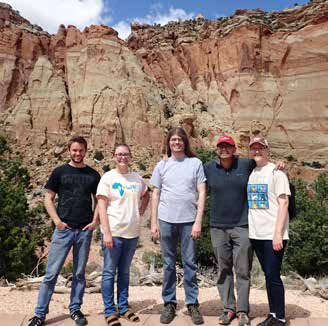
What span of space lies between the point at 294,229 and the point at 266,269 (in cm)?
1041

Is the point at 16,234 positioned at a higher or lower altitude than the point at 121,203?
lower

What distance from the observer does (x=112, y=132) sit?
3747cm

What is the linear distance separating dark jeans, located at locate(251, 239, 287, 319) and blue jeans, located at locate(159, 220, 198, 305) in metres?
0.81

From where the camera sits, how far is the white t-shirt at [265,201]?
410 cm

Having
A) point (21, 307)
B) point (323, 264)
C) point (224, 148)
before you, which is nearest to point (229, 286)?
point (224, 148)

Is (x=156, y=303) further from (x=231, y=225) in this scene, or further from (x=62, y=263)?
(x=231, y=225)

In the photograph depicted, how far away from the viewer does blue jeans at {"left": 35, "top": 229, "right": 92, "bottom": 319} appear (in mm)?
4359

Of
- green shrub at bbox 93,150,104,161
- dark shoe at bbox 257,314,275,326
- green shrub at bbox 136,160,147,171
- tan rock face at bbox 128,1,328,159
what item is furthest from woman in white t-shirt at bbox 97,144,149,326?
Result: tan rock face at bbox 128,1,328,159

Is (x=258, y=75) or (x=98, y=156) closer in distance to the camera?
(x=98, y=156)

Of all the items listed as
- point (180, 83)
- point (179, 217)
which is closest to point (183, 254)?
point (179, 217)

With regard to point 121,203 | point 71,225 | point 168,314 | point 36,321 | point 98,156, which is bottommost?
point 36,321

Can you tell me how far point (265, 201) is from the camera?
164 inches

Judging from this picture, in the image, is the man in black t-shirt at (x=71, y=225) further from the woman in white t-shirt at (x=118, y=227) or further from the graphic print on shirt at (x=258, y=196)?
the graphic print on shirt at (x=258, y=196)

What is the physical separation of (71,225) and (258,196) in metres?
2.22
